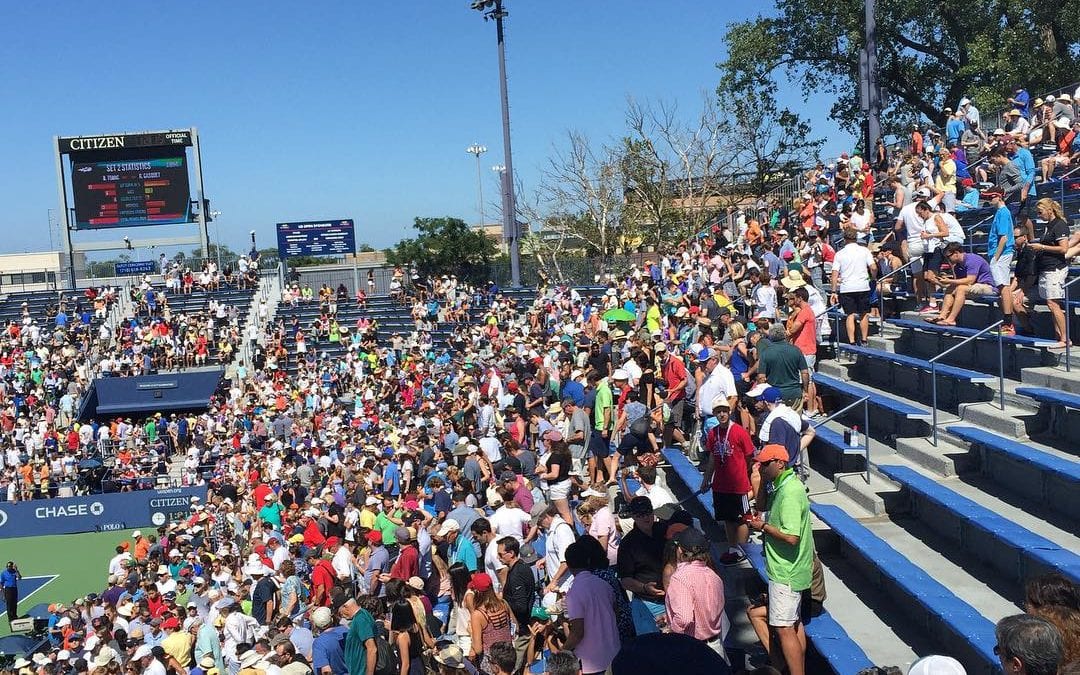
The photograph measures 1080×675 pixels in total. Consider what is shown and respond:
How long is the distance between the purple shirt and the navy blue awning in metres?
26.3

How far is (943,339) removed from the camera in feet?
31.5

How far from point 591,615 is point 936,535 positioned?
2736mm

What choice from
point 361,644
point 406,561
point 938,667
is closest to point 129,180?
point 406,561

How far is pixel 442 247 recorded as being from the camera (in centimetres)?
Result: 4575

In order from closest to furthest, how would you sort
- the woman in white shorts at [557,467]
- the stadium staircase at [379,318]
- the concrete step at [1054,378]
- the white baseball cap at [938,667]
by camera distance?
the white baseball cap at [938,667] < the concrete step at [1054,378] < the woman in white shorts at [557,467] < the stadium staircase at [379,318]

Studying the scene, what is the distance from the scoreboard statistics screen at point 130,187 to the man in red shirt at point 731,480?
115 feet

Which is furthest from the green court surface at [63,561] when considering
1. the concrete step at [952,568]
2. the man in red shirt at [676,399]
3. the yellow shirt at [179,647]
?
the concrete step at [952,568]

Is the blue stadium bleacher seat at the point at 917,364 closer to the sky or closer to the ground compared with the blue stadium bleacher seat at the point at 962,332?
closer to the ground

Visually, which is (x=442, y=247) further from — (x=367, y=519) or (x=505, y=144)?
(x=367, y=519)

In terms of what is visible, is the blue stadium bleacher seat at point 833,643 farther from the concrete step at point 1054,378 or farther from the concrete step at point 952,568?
the concrete step at point 1054,378

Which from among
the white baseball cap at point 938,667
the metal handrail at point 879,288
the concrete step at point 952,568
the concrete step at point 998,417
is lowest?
the concrete step at point 952,568

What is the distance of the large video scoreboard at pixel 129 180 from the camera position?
3766 centimetres

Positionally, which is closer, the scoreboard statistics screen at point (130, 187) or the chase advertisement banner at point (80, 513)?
the chase advertisement banner at point (80, 513)

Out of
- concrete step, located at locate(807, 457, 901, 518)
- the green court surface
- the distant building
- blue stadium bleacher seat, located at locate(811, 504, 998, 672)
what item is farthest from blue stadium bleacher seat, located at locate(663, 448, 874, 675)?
the distant building
